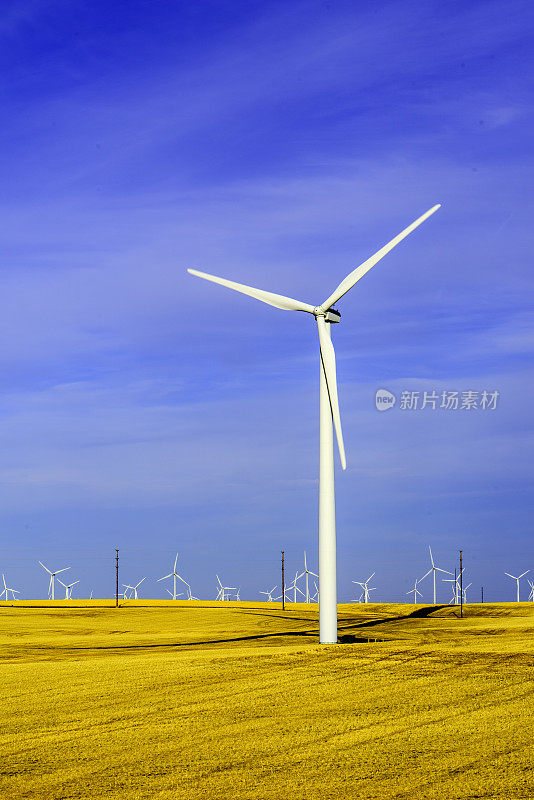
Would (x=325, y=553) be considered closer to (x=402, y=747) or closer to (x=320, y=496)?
(x=320, y=496)

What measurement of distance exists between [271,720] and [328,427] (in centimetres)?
1553

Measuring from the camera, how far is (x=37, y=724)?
1816 centimetres

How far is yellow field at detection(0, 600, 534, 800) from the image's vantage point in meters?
13.0

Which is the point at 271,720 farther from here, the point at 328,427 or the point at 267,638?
the point at 267,638

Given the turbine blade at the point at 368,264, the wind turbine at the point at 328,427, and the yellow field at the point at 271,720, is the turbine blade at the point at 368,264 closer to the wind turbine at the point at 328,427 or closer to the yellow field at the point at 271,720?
the wind turbine at the point at 328,427

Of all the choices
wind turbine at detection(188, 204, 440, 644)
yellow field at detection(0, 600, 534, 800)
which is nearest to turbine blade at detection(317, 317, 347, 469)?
wind turbine at detection(188, 204, 440, 644)

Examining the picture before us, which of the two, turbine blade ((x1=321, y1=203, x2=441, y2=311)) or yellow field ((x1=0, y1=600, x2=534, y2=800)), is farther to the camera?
turbine blade ((x1=321, y1=203, x2=441, y2=311))

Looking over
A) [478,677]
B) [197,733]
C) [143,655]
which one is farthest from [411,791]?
[143,655]

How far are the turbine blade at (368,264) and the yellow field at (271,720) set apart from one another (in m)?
12.8

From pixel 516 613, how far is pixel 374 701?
45.5m

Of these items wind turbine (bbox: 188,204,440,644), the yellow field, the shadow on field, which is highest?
wind turbine (bbox: 188,204,440,644)

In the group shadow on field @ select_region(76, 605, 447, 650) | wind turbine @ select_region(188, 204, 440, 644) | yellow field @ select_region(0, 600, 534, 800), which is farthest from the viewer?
shadow on field @ select_region(76, 605, 447, 650)

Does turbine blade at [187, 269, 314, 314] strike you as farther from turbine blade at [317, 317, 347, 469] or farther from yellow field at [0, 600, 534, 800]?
yellow field at [0, 600, 534, 800]

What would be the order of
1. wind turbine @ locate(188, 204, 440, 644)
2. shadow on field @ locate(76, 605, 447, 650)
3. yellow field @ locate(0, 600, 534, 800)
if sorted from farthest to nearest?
shadow on field @ locate(76, 605, 447, 650) → wind turbine @ locate(188, 204, 440, 644) → yellow field @ locate(0, 600, 534, 800)
